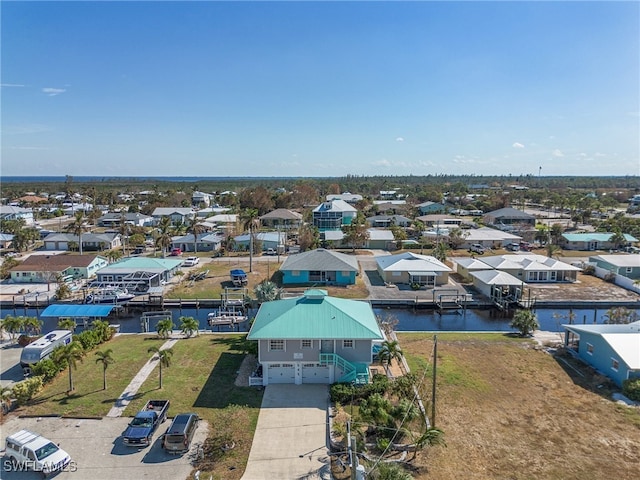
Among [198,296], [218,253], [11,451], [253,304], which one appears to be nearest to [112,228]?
[218,253]

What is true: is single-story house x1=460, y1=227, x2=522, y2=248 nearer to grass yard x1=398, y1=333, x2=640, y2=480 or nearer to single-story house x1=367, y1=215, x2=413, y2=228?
single-story house x1=367, y1=215, x2=413, y2=228

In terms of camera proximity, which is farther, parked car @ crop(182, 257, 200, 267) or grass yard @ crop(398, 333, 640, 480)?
parked car @ crop(182, 257, 200, 267)

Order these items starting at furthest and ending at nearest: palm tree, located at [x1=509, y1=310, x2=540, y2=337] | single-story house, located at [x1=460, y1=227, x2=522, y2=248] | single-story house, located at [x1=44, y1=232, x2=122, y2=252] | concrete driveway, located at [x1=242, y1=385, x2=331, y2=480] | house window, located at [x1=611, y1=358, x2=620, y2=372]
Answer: single-story house, located at [x1=460, y1=227, x2=522, y2=248] < single-story house, located at [x1=44, y1=232, x2=122, y2=252] < palm tree, located at [x1=509, y1=310, x2=540, y2=337] < house window, located at [x1=611, y1=358, x2=620, y2=372] < concrete driveway, located at [x1=242, y1=385, x2=331, y2=480]

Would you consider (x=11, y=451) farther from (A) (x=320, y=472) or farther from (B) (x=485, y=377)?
(B) (x=485, y=377)

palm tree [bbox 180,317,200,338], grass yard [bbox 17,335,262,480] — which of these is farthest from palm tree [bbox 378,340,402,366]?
palm tree [bbox 180,317,200,338]

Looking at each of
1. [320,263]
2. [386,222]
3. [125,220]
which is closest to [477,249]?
[386,222]

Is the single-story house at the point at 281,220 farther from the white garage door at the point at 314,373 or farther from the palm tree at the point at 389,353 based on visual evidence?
the white garage door at the point at 314,373
